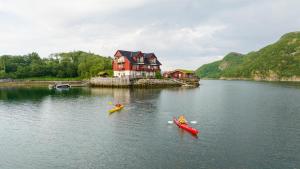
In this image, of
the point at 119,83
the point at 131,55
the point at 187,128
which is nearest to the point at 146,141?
the point at 187,128

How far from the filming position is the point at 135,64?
418 ft

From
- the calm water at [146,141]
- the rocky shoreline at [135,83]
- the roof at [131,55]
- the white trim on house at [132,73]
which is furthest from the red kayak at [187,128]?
the roof at [131,55]

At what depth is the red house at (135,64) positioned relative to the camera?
127 metres

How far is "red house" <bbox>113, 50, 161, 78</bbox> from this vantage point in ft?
416

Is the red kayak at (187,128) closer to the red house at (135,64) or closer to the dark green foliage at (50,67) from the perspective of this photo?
the red house at (135,64)

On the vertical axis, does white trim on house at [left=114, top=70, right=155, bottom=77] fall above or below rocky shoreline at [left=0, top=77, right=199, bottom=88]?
above

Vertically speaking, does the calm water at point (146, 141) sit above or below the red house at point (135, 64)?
below

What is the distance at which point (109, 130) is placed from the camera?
4175cm

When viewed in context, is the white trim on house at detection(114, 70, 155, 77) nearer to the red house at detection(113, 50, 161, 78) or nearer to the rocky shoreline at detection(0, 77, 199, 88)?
the red house at detection(113, 50, 161, 78)

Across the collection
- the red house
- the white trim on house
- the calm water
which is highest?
the red house

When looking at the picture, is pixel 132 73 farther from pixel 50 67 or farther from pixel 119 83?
pixel 50 67

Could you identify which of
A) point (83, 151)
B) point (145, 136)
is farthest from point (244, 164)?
point (83, 151)

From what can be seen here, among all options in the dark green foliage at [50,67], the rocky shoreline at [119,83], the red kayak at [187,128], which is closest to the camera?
the red kayak at [187,128]

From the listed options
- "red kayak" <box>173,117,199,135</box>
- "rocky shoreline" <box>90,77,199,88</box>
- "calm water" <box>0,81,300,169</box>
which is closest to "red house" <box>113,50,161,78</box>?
"rocky shoreline" <box>90,77,199,88</box>
